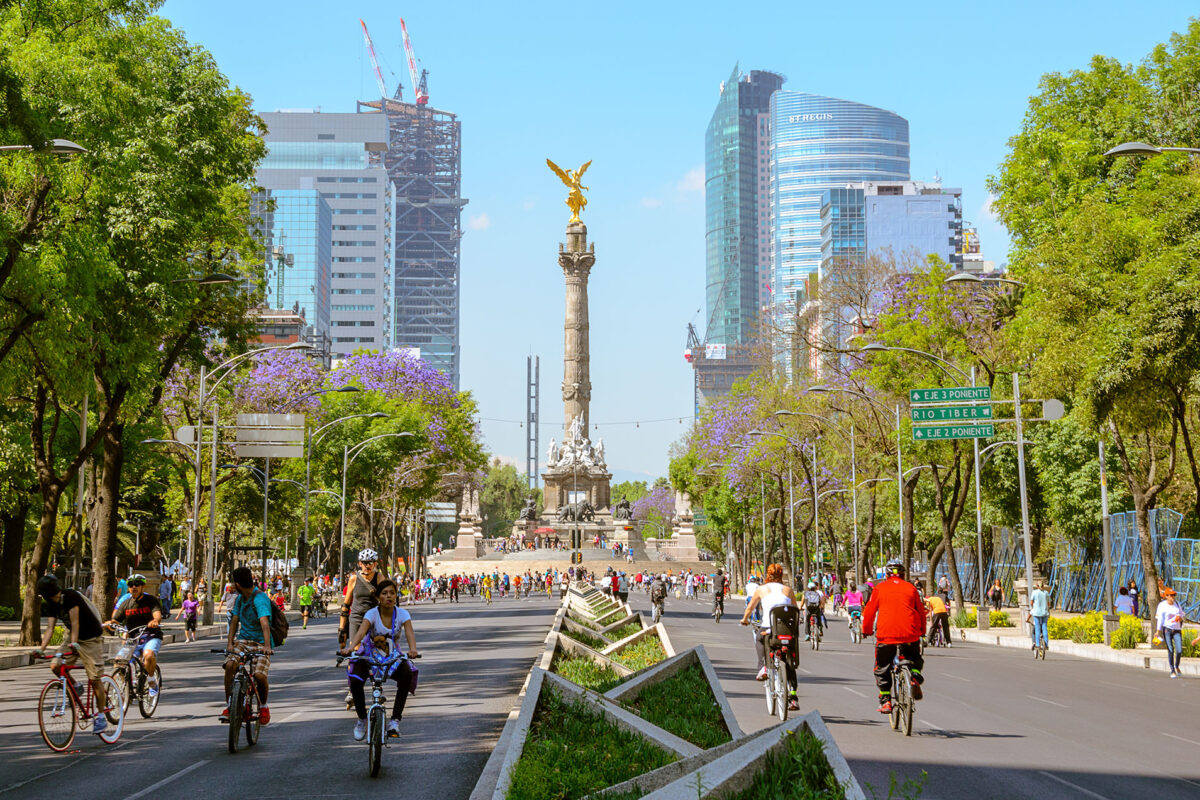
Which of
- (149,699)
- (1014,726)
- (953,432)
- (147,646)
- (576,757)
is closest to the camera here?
(576,757)

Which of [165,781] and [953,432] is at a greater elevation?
[953,432]

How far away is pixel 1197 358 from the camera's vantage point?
26000mm

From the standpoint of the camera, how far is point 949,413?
116 ft

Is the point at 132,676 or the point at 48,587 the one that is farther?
the point at 132,676

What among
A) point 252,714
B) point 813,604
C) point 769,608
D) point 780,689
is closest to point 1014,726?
point 780,689

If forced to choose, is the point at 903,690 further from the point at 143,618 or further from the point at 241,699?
the point at 143,618

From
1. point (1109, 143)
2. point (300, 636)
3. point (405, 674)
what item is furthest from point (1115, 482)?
point (405, 674)

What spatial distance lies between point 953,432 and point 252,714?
84.4ft

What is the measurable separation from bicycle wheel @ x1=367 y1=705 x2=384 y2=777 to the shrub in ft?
80.7

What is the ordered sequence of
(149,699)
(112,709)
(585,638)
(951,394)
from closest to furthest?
(112,709) < (149,699) < (585,638) < (951,394)

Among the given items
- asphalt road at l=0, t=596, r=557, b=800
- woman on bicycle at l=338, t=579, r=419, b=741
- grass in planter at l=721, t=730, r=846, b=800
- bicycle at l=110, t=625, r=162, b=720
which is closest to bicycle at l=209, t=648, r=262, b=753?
asphalt road at l=0, t=596, r=557, b=800

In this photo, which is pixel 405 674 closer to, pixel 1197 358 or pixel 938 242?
pixel 1197 358

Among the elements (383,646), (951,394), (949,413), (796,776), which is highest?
(951,394)

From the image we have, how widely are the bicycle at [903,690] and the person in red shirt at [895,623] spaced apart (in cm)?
6
